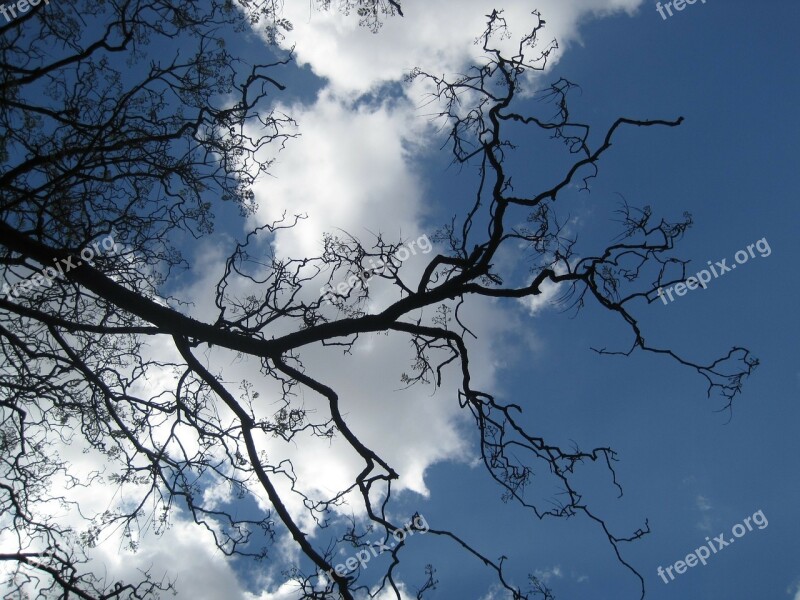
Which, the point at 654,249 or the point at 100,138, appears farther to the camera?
the point at 100,138

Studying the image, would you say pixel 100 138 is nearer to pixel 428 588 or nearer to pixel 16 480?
pixel 16 480

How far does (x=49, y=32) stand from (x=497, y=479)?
20.7 feet

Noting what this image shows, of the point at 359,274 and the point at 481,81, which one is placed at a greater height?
the point at 481,81

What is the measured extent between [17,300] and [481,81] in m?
5.45

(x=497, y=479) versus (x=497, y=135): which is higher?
(x=497, y=135)

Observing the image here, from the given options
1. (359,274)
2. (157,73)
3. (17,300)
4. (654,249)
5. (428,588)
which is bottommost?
(428,588)

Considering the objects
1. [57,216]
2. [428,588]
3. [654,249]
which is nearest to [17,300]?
[57,216]

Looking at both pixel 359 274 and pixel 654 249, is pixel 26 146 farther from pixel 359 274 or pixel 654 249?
pixel 654 249

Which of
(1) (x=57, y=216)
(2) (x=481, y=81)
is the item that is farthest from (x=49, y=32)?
(2) (x=481, y=81)

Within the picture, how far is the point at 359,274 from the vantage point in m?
5.82

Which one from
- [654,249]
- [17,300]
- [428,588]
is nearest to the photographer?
[428,588]

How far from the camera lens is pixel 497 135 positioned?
485 centimetres

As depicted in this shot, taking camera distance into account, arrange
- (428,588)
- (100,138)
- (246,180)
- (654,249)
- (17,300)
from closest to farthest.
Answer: (428,588) < (654,249) < (100,138) < (17,300) < (246,180)

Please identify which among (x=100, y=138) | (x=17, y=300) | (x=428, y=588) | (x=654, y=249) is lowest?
(x=428, y=588)
